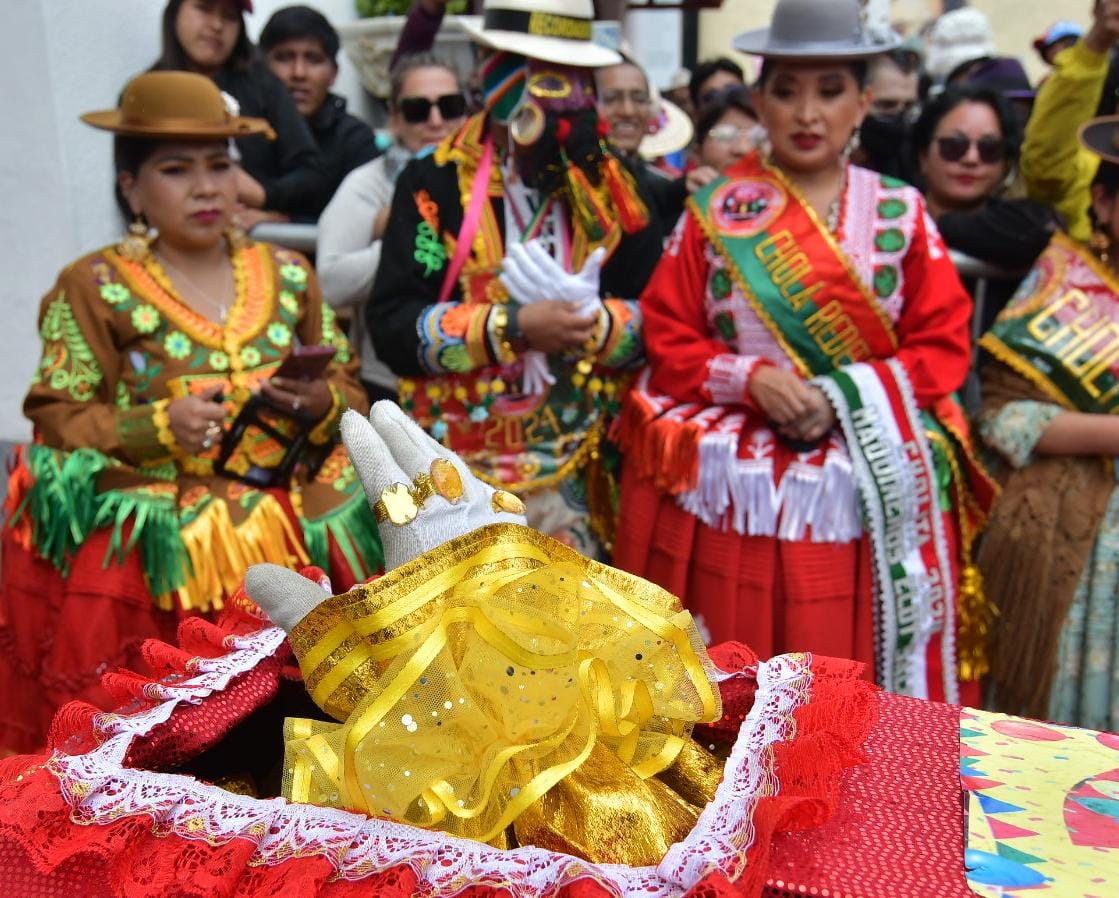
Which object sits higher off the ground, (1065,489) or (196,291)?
(196,291)

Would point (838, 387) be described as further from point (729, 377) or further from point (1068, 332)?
point (1068, 332)

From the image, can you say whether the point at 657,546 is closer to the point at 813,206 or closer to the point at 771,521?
the point at 771,521

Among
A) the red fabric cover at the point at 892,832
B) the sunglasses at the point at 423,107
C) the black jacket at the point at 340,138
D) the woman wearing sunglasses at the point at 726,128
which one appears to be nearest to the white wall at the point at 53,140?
the black jacket at the point at 340,138

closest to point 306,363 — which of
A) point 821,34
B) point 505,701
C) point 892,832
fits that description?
point 821,34

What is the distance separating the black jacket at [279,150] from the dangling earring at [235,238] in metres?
1.33

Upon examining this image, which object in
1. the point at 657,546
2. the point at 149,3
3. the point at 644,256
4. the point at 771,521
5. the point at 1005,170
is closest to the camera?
the point at 771,521

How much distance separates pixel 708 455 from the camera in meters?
2.61

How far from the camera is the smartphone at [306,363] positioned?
8.24ft

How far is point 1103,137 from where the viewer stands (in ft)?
8.77

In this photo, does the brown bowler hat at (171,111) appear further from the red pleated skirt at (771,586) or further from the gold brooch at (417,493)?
the gold brooch at (417,493)

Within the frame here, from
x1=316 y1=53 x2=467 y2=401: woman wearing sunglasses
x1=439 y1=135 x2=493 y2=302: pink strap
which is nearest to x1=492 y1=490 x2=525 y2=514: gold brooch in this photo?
x1=439 y1=135 x2=493 y2=302: pink strap

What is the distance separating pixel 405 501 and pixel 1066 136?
2654mm

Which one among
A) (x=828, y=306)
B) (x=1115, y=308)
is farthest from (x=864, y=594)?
(x=1115, y=308)

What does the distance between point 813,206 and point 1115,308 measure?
788mm
